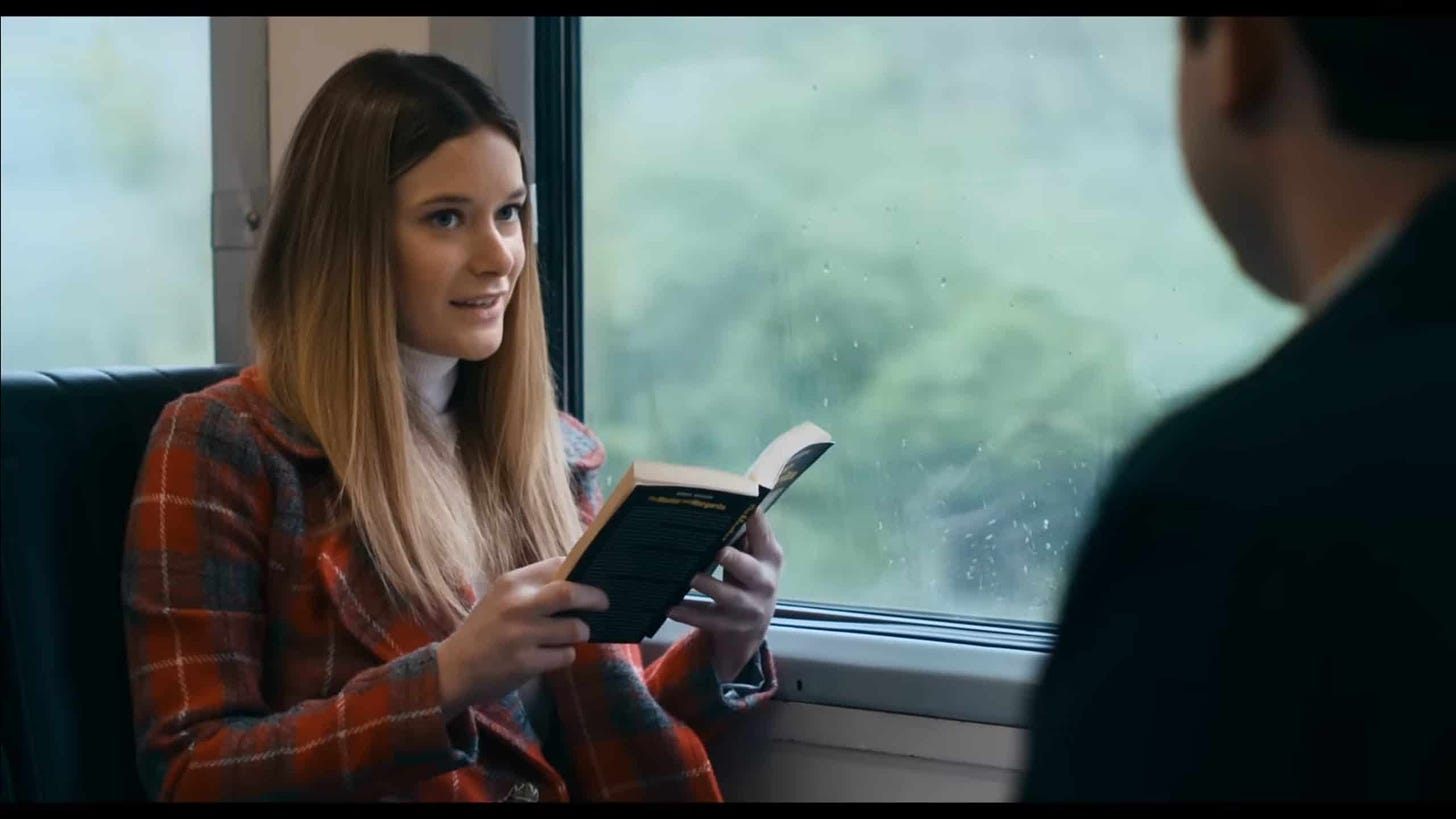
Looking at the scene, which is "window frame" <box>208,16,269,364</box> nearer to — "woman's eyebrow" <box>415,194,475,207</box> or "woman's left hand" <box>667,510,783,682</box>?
"woman's eyebrow" <box>415,194,475,207</box>

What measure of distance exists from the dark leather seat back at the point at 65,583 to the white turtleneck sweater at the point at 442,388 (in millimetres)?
288

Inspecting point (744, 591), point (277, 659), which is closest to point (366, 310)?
point (277, 659)

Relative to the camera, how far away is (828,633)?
190 cm

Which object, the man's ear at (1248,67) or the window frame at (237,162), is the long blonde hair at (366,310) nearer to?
the window frame at (237,162)

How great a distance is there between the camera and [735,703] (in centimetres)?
176

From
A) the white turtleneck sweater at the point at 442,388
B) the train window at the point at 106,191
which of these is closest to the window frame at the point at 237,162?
the train window at the point at 106,191

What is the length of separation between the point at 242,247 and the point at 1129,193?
1.29 meters

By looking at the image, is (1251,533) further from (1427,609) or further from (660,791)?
(660,791)

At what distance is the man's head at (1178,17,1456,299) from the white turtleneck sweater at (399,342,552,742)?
1219mm

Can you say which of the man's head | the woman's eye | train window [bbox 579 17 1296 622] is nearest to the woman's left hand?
train window [bbox 579 17 1296 622]

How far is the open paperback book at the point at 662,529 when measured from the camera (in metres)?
1.24
